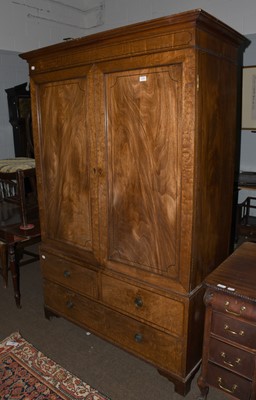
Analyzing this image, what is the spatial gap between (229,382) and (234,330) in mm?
309

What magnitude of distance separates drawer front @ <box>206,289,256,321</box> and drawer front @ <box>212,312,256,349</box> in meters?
0.04

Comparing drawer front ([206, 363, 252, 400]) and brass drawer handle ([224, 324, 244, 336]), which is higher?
brass drawer handle ([224, 324, 244, 336])

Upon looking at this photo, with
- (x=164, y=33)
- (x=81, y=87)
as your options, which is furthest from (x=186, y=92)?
(x=81, y=87)

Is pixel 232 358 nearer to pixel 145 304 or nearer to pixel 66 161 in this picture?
pixel 145 304

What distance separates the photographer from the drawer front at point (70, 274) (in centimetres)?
217

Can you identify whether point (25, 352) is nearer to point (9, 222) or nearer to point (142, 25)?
point (9, 222)

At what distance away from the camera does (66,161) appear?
2.12 metres

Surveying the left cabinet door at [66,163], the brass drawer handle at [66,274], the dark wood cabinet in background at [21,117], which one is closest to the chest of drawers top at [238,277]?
the left cabinet door at [66,163]

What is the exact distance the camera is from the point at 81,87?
1.91m

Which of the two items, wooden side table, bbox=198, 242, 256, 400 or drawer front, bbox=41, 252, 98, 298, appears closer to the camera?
wooden side table, bbox=198, 242, 256, 400

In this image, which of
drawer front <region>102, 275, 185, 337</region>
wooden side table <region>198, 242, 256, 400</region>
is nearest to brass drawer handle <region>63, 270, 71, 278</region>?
drawer front <region>102, 275, 185, 337</region>

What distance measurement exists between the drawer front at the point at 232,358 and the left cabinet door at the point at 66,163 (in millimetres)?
884

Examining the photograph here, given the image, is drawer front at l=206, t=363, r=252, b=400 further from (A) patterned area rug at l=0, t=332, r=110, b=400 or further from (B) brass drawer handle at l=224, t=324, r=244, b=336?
(A) patterned area rug at l=0, t=332, r=110, b=400

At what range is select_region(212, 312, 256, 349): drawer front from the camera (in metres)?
1.52
